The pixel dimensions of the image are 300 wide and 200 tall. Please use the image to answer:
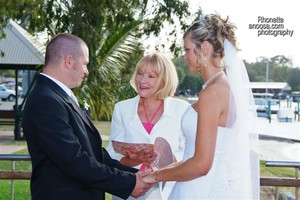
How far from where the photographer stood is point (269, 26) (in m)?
8.21

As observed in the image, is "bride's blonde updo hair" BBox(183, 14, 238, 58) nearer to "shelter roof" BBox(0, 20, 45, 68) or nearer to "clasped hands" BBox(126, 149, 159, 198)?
"clasped hands" BBox(126, 149, 159, 198)

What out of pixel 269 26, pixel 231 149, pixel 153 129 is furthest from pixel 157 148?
pixel 269 26

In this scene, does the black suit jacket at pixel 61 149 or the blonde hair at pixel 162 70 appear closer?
the black suit jacket at pixel 61 149

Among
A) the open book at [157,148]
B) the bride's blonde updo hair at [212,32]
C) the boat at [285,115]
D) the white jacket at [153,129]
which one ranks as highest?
the bride's blonde updo hair at [212,32]

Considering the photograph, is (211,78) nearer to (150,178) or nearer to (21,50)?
(150,178)

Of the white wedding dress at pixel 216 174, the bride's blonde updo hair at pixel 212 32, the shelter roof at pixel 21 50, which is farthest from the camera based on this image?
the shelter roof at pixel 21 50

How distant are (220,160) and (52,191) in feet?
3.37

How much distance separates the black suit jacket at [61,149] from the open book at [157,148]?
52 cm

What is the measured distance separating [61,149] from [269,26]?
6.17 metres

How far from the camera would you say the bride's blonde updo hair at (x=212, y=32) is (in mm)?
2969

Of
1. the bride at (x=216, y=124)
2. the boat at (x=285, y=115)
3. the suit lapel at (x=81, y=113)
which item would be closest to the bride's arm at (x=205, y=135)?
the bride at (x=216, y=124)

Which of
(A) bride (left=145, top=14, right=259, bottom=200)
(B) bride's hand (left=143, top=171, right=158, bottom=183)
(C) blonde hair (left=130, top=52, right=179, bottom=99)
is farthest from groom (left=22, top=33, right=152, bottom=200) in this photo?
(C) blonde hair (left=130, top=52, right=179, bottom=99)

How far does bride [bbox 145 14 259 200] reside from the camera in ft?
9.29

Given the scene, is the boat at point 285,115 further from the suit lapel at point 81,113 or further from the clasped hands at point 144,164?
the suit lapel at point 81,113
